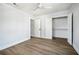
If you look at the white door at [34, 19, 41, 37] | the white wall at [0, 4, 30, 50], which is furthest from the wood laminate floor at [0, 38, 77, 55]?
the white door at [34, 19, 41, 37]

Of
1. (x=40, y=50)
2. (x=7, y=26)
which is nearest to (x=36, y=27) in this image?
(x=7, y=26)

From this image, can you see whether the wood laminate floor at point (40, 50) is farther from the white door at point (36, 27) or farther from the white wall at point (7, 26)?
the white door at point (36, 27)

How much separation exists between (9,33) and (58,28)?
3.99 metres

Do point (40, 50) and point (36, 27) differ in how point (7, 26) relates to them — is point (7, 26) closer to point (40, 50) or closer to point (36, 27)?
point (40, 50)

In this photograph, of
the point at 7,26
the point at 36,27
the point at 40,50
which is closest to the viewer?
the point at 40,50

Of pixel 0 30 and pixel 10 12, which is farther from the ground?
pixel 10 12

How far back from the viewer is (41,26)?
18.6 feet

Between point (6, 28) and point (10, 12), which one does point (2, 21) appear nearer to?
point (6, 28)

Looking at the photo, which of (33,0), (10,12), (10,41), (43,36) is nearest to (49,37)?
(43,36)

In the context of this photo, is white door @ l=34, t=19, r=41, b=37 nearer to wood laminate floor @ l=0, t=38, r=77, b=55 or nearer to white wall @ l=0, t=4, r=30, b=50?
white wall @ l=0, t=4, r=30, b=50

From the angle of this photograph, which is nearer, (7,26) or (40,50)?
(40,50)

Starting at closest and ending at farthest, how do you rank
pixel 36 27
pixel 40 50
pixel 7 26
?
pixel 40 50
pixel 7 26
pixel 36 27

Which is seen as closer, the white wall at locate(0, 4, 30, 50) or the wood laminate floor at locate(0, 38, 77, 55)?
the wood laminate floor at locate(0, 38, 77, 55)

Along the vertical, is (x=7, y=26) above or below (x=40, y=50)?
above
